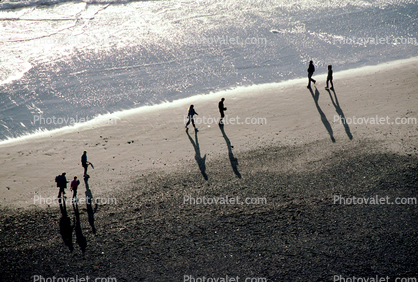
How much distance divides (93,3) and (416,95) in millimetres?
28897

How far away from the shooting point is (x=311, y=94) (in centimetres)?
1733

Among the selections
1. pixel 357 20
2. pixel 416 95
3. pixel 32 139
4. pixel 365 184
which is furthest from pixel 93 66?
pixel 357 20

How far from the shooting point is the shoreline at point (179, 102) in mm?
15273

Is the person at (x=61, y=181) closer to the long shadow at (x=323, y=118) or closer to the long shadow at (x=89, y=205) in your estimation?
the long shadow at (x=89, y=205)

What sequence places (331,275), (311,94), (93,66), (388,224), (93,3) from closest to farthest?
(331,275)
(388,224)
(311,94)
(93,66)
(93,3)

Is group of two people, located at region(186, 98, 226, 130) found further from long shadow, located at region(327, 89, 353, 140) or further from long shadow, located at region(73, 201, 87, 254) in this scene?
long shadow, located at region(73, 201, 87, 254)

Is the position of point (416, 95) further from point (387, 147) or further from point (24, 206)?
point (24, 206)

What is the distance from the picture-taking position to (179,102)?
1762 cm

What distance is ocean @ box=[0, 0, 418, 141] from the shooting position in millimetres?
18234

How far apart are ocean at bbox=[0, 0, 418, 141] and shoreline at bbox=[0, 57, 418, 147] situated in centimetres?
42

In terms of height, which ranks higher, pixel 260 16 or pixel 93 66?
pixel 260 16

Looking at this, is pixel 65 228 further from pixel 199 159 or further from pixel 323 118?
pixel 323 118

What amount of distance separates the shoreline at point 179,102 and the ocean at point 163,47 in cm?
42

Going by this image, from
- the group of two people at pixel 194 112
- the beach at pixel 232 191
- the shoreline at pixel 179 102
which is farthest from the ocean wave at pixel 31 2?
the group of two people at pixel 194 112
